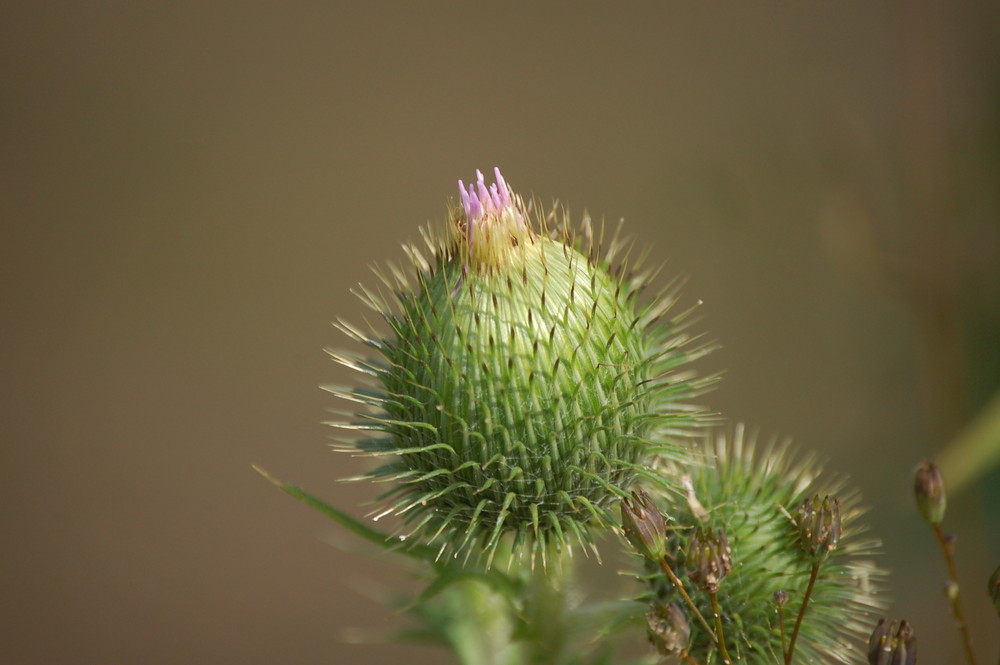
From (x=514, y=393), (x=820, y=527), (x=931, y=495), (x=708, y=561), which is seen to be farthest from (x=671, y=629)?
(x=514, y=393)

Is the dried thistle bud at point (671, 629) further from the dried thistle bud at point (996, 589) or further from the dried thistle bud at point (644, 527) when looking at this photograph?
the dried thistle bud at point (996, 589)

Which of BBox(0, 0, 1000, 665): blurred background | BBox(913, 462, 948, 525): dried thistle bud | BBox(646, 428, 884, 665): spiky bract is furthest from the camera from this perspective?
A: BBox(0, 0, 1000, 665): blurred background

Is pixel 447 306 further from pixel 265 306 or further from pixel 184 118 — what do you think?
pixel 184 118

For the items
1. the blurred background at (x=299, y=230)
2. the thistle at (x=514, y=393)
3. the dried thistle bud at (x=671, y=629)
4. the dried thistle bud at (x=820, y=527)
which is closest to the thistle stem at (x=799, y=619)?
the dried thistle bud at (x=820, y=527)

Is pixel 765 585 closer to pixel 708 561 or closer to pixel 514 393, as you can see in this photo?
pixel 708 561

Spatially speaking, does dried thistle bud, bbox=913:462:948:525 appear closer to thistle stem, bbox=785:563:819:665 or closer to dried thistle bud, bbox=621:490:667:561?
thistle stem, bbox=785:563:819:665

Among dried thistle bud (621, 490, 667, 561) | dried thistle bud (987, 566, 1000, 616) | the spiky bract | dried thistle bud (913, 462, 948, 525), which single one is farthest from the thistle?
dried thistle bud (987, 566, 1000, 616)

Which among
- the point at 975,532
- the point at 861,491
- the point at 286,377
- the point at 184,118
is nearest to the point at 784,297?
the point at 861,491
